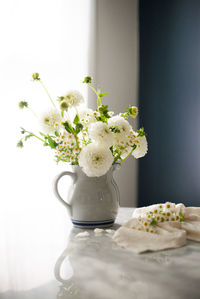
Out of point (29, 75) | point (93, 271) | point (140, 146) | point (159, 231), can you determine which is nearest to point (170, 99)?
point (29, 75)

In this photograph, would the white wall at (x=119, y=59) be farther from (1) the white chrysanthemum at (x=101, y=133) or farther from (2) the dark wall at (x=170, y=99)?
(1) the white chrysanthemum at (x=101, y=133)

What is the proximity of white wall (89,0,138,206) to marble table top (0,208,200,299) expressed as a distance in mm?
2022

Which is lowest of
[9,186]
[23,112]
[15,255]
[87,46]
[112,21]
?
[9,186]

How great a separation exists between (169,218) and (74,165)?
33cm

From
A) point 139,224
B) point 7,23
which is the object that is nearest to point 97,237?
point 139,224

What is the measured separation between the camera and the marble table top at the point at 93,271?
23.3 inches

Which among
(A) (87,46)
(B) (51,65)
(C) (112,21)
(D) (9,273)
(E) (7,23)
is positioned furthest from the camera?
(C) (112,21)

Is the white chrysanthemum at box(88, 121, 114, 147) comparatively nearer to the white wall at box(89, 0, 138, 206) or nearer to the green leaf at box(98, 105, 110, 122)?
the green leaf at box(98, 105, 110, 122)

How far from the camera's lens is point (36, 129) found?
2311 mm

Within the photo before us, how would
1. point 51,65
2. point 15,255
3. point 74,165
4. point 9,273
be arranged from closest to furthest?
point 9,273
point 15,255
point 74,165
point 51,65

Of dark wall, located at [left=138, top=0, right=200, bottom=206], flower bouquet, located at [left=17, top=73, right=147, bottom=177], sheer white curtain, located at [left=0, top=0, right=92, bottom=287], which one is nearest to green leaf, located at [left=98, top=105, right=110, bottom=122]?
flower bouquet, located at [left=17, top=73, right=147, bottom=177]

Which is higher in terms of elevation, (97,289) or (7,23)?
(7,23)

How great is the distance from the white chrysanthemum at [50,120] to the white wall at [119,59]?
1.79 meters

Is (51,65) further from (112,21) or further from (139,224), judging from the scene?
(139,224)
